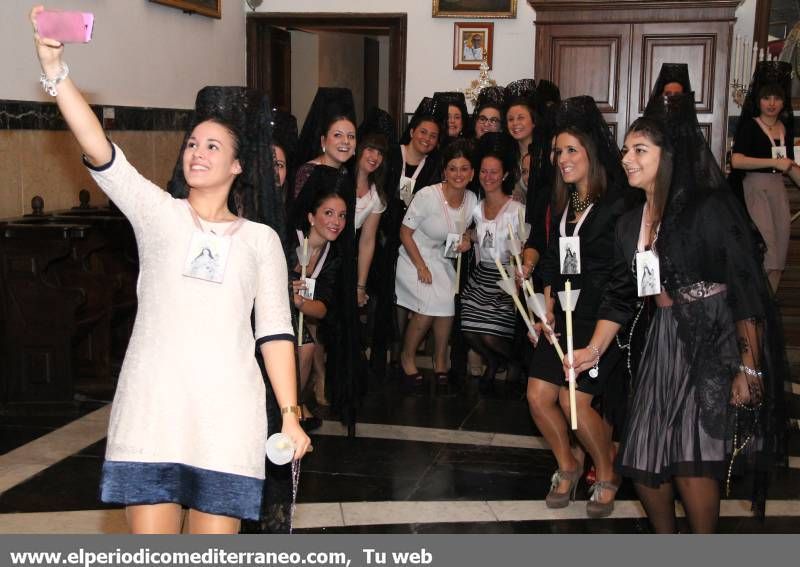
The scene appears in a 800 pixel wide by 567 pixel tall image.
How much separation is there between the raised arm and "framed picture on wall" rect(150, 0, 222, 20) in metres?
5.65

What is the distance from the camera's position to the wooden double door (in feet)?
30.0

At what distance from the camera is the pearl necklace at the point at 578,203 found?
14.3ft

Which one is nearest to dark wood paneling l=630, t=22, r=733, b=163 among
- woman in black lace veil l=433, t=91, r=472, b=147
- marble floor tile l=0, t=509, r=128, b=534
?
woman in black lace veil l=433, t=91, r=472, b=147

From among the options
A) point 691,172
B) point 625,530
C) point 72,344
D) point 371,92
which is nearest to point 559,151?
point 691,172

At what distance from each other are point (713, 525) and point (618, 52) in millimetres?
6545

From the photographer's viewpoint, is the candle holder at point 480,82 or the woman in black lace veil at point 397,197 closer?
the woman in black lace veil at point 397,197

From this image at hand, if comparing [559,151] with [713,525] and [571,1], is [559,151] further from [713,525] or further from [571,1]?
[571,1]

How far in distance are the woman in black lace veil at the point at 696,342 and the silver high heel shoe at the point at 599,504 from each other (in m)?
0.79

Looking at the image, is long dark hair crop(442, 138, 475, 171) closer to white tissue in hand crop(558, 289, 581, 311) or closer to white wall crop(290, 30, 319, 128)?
white tissue in hand crop(558, 289, 581, 311)

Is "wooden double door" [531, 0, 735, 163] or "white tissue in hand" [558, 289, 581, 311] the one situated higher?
"wooden double door" [531, 0, 735, 163]

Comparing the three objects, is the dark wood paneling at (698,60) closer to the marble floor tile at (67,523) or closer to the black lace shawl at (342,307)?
the black lace shawl at (342,307)

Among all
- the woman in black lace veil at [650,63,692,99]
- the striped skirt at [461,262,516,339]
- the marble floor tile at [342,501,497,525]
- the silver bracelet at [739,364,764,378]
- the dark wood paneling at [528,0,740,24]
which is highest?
the dark wood paneling at [528,0,740,24]

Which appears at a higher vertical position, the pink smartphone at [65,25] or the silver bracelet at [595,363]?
A: the pink smartphone at [65,25]

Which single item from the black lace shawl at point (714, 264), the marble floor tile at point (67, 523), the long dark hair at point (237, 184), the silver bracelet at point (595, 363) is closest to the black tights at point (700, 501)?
the black lace shawl at point (714, 264)
